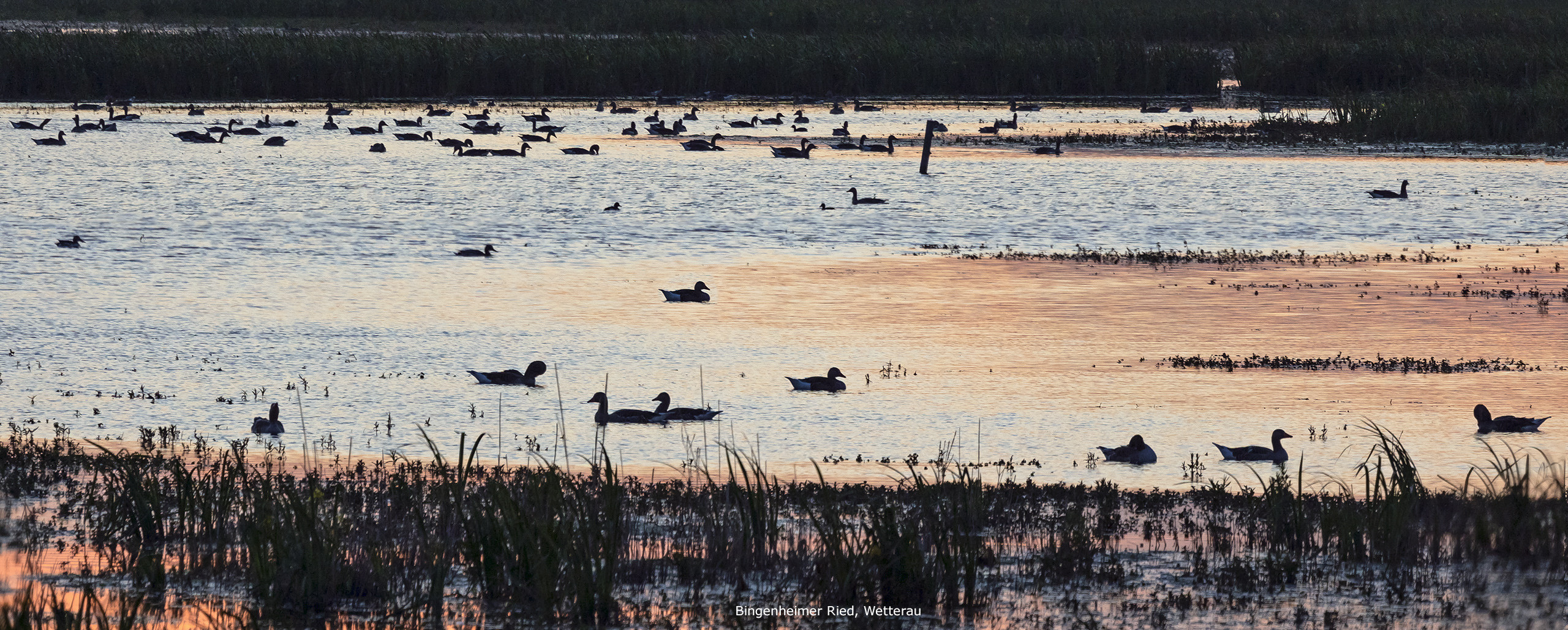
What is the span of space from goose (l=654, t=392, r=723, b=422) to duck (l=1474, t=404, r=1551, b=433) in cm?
467

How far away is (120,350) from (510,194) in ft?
47.9

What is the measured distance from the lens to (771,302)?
17422 millimetres

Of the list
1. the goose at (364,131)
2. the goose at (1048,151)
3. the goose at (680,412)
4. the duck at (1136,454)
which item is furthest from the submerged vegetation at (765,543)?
→ the goose at (364,131)

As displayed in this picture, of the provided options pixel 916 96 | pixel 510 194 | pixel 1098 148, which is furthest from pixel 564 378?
pixel 916 96

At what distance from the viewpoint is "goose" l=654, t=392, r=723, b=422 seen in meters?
11.0

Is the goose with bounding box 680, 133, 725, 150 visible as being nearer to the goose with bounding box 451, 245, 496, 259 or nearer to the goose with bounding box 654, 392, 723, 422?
the goose with bounding box 451, 245, 496, 259

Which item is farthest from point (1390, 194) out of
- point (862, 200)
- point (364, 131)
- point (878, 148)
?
point (364, 131)

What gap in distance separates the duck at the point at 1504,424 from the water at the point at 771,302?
0.27ft

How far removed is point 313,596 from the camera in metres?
7.19

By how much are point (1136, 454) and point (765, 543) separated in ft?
9.54

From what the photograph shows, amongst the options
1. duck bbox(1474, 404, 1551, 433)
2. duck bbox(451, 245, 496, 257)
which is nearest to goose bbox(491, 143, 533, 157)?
duck bbox(451, 245, 496, 257)

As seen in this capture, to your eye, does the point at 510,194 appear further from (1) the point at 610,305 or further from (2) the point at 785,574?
(2) the point at 785,574

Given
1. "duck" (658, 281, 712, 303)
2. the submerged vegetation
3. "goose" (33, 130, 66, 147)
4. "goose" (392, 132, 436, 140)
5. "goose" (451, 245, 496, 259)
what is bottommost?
the submerged vegetation

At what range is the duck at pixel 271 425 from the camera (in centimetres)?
1066
